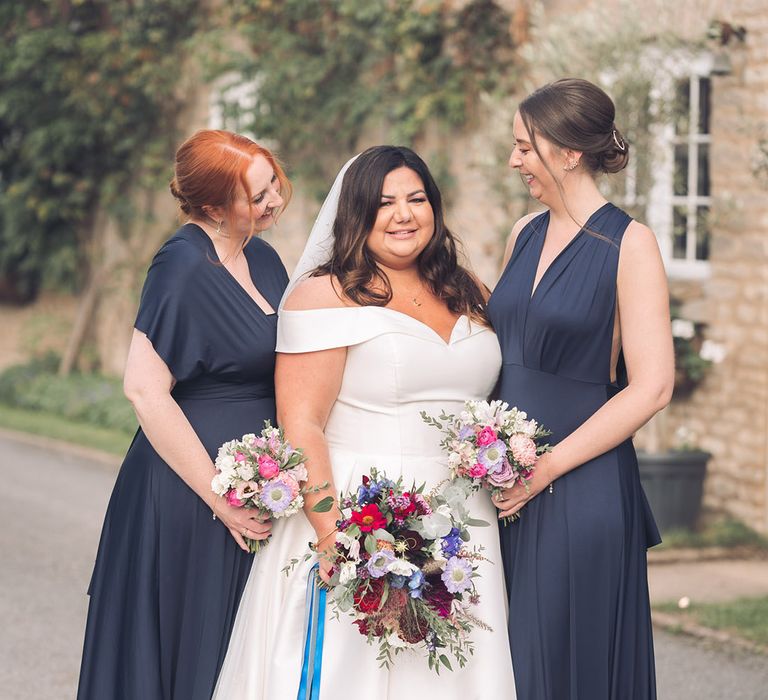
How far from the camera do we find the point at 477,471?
3.41 m

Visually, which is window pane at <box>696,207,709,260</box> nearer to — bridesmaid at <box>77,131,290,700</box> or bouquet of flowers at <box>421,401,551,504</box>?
bridesmaid at <box>77,131,290,700</box>

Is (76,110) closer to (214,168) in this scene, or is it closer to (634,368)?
(214,168)

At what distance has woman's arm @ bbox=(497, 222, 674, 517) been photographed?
11.4 feet

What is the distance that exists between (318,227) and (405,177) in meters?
0.35

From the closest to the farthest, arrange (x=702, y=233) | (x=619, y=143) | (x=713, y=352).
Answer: (x=619, y=143)
(x=713, y=352)
(x=702, y=233)

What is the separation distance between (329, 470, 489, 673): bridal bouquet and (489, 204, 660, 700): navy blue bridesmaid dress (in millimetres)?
297

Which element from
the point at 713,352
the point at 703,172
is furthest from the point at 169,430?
the point at 703,172

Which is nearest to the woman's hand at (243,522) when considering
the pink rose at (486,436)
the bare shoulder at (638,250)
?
the pink rose at (486,436)

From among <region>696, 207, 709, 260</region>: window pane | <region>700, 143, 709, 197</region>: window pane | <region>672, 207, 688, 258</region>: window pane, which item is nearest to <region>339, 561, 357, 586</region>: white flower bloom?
<region>696, 207, 709, 260</region>: window pane

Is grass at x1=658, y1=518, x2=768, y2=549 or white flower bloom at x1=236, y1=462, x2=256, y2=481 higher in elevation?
grass at x1=658, y1=518, x2=768, y2=549

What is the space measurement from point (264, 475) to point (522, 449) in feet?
2.36

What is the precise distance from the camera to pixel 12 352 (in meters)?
18.6

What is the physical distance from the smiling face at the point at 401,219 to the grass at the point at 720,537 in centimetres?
499

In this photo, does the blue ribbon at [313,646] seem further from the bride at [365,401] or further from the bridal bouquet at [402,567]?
the bridal bouquet at [402,567]
